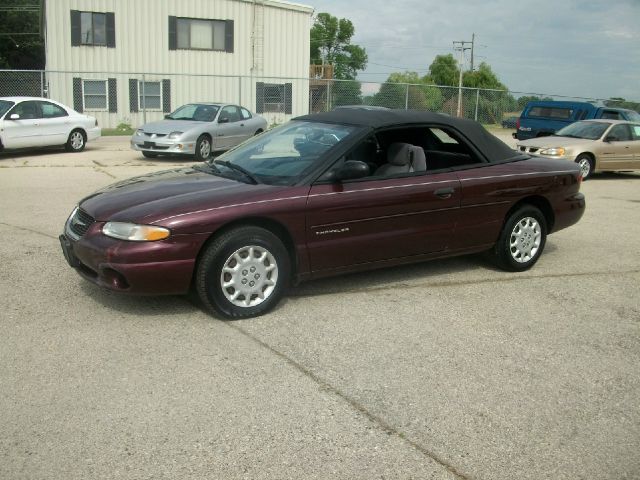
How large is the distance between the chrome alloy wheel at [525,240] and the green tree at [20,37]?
5065 cm

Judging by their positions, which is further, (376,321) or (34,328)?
(376,321)

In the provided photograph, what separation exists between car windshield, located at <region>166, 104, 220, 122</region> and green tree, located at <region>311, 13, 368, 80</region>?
6483cm

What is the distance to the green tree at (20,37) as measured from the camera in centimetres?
5112

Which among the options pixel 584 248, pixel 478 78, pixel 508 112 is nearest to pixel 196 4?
pixel 508 112

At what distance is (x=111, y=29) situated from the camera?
96.9 feet

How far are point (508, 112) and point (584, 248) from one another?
26466mm

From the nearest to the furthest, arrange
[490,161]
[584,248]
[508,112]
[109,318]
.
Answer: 1. [109,318]
2. [490,161]
3. [584,248]
4. [508,112]

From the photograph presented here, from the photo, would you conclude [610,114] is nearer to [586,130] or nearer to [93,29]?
[586,130]

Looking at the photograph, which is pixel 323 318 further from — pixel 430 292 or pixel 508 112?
pixel 508 112

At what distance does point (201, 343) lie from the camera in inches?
188

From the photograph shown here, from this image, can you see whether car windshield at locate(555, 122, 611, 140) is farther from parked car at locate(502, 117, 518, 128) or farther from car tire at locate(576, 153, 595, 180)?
parked car at locate(502, 117, 518, 128)

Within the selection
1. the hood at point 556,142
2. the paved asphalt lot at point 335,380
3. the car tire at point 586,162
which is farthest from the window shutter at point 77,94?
the paved asphalt lot at point 335,380

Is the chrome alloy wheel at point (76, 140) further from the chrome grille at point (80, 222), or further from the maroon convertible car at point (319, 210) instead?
the chrome grille at point (80, 222)

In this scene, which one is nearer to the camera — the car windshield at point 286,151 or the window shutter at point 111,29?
the car windshield at point 286,151
